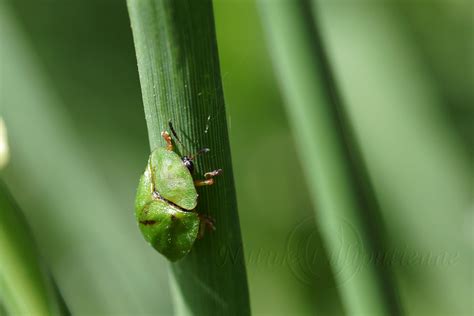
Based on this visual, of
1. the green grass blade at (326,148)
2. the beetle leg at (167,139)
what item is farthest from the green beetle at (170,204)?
the green grass blade at (326,148)

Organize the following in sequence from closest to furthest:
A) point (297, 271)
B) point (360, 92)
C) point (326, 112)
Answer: point (326, 112) → point (297, 271) → point (360, 92)

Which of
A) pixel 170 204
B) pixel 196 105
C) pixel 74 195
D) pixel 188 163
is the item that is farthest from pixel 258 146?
pixel 196 105

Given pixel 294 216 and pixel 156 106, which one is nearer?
pixel 156 106

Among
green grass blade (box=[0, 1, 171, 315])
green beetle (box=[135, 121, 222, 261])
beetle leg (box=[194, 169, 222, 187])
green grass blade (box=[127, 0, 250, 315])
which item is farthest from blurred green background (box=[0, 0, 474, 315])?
green grass blade (box=[127, 0, 250, 315])

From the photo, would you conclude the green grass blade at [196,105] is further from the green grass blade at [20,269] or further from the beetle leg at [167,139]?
the green grass blade at [20,269]

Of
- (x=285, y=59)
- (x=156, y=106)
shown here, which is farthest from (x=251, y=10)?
(x=156, y=106)

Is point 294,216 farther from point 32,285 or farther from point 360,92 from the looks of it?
point 32,285

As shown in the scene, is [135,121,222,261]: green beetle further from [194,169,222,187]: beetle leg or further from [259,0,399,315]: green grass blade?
[259,0,399,315]: green grass blade
